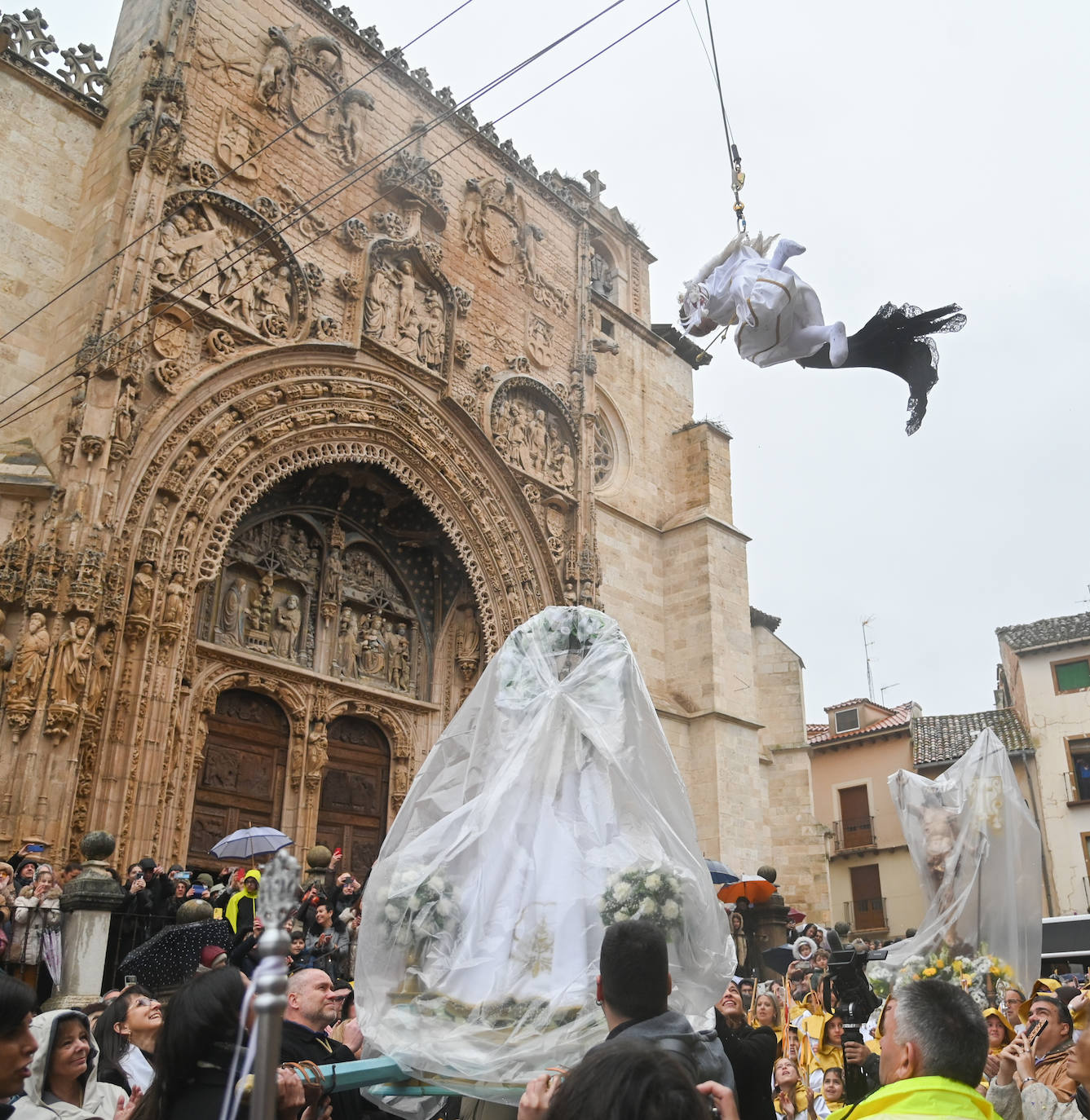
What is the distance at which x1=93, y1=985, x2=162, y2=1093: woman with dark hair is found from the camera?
4199mm

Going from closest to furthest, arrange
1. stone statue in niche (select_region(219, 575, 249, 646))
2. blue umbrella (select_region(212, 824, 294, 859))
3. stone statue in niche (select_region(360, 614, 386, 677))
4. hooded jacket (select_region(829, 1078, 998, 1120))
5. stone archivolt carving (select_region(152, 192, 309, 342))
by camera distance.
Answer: hooded jacket (select_region(829, 1078, 998, 1120)) < blue umbrella (select_region(212, 824, 294, 859)) < stone archivolt carving (select_region(152, 192, 309, 342)) < stone statue in niche (select_region(219, 575, 249, 646)) < stone statue in niche (select_region(360, 614, 386, 677))

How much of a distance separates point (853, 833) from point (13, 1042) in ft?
95.2

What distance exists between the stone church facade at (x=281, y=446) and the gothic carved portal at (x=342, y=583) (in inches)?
1.9

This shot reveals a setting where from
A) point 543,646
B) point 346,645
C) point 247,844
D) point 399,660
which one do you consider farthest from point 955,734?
point 543,646

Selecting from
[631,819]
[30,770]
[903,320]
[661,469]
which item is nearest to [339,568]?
[30,770]

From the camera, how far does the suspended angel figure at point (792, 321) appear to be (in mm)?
7055

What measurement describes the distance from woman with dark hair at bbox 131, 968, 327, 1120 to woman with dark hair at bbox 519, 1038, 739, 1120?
1047mm

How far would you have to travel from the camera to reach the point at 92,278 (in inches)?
478

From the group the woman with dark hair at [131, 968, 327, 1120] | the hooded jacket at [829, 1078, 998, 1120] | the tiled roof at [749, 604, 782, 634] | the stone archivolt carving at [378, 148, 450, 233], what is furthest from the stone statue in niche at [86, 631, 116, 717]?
the tiled roof at [749, 604, 782, 634]

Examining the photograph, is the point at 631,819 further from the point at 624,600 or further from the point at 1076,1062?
the point at 624,600

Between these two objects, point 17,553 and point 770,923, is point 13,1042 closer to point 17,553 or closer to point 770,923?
point 17,553

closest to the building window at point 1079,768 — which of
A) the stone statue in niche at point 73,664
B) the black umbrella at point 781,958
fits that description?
the black umbrella at point 781,958

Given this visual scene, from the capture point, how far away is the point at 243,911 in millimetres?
8594

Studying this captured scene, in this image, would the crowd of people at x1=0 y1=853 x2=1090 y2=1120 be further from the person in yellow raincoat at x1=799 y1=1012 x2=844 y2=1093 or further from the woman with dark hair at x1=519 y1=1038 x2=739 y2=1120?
the person in yellow raincoat at x1=799 y1=1012 x2=844 y2=1093
